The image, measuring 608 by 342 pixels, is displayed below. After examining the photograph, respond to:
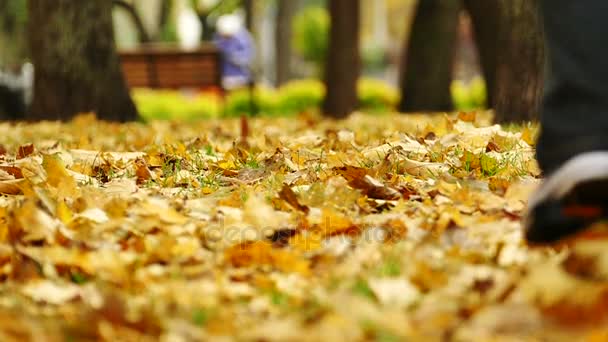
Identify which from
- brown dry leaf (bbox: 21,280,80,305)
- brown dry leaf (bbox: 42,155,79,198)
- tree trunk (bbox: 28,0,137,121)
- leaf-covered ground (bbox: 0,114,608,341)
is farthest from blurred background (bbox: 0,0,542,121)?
brown dry leaf (bbox: 21,280,80,305)

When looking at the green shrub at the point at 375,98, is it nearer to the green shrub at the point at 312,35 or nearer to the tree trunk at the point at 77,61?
the tree trunk at the point at 77,61

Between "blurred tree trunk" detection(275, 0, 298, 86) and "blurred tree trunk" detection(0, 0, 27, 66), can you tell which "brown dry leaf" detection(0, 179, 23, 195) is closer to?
"blurred tree trunk" detection(275, 0, 298, 86)

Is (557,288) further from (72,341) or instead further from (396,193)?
(396,193)

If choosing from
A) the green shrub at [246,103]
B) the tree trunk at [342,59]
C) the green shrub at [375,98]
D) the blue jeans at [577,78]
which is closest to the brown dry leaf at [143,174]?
the blue jeans at [577,78]

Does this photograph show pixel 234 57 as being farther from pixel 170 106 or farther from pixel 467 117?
pixel 467 117

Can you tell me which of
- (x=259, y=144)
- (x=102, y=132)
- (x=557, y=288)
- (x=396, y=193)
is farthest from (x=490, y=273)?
(x=102, y=132)
